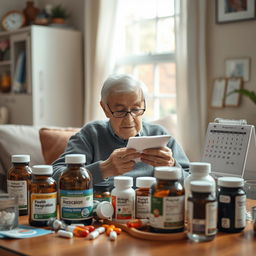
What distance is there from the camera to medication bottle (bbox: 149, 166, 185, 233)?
1223 millimetres

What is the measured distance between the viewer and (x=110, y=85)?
76.4 inches

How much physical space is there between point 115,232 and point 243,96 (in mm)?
2114

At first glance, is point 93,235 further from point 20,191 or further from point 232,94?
point 232,94

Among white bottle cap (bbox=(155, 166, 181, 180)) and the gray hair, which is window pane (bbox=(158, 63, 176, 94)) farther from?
white bottle cap (bbox=(155, 166, 181, 180))

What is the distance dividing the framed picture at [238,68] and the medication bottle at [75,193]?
2.04 meters

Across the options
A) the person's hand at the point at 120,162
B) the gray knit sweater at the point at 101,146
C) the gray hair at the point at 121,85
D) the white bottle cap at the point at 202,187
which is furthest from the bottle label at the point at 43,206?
the gray hair at the point at 121,85

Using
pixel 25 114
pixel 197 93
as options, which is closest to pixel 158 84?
pixel 197 93

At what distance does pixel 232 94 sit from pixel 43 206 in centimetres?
212

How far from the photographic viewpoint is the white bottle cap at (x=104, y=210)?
139 centimetres

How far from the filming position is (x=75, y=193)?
1333 millimetres

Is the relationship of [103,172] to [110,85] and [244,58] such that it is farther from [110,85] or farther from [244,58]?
[244,58]

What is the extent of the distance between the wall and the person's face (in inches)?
54.7

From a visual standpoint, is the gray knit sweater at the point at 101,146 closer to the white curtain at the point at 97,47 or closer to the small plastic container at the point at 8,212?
the small plastic container at the point at 8,212

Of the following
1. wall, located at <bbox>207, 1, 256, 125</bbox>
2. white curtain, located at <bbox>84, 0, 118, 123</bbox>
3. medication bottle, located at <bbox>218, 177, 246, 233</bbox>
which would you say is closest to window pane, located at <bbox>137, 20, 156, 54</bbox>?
white curtain, located at <bbox>84, 0, 118, 123</bbox>
